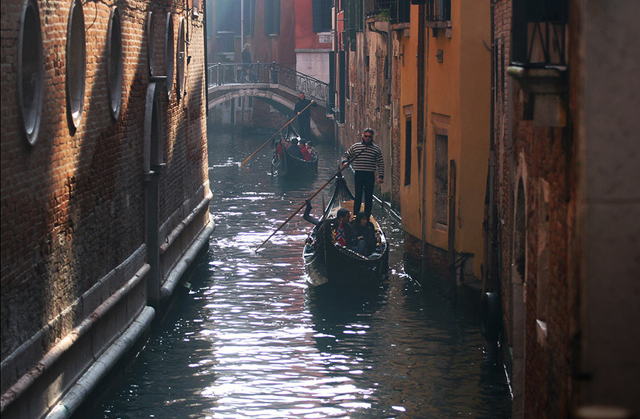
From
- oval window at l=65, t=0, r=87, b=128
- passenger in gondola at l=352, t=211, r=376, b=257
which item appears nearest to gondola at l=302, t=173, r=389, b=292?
passenger in gondola at l=352, t=211, r=376, b=257

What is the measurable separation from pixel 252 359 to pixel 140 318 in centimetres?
105

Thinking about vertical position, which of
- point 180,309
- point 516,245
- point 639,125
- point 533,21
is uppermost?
point 533,21

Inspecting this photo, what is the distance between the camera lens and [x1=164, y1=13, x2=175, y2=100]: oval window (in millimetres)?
10984

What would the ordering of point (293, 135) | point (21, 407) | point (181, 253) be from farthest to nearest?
point (293, 135)
point (181, 253)
point (21, 407)

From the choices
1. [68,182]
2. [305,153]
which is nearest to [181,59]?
[68,182]

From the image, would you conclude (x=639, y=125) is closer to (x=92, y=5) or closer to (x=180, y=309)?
(x=92, y=5)

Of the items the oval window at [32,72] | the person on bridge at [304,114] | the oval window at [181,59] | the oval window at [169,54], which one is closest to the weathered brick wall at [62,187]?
the oval window at [32,72]

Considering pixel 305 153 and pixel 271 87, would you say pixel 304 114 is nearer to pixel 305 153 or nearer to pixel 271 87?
pixel 271 87

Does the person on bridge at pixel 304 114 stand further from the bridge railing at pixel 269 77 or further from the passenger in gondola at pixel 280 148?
the passenger in gondola at pixel 280 148

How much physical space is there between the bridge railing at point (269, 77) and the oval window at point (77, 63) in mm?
24202

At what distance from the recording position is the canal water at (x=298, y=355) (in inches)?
307

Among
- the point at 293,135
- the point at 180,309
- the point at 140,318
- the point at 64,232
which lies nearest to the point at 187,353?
the point at 140,318

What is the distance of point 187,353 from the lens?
925cm

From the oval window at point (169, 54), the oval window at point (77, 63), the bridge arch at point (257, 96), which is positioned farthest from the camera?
the bridge arch at point (257, 96)
